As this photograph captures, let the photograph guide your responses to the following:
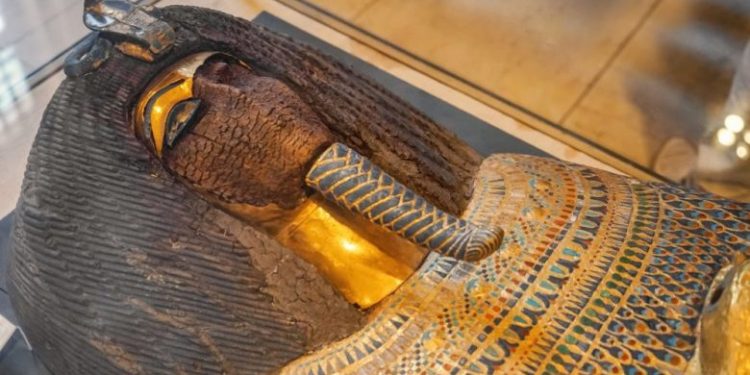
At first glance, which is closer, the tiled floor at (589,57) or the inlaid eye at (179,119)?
the inlaid eye at (179,119)

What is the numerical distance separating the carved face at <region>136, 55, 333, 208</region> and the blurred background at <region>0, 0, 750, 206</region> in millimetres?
1361

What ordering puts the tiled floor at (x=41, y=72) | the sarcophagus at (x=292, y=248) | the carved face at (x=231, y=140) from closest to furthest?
the sarcophagus at (x=292, y=248), the carved face at (x=231, y=140), the tiled floor at (x=41, y=72)

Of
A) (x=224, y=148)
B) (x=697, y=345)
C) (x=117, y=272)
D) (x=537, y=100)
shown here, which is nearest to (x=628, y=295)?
(x=697, y=345)

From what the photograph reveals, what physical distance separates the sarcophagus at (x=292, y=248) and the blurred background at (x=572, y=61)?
1.15 m

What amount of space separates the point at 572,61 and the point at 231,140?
1927mm

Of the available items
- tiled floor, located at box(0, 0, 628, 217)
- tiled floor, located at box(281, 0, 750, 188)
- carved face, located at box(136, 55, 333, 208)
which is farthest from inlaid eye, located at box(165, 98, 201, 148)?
tiled floor, located at box(281, 0, 750, 188)

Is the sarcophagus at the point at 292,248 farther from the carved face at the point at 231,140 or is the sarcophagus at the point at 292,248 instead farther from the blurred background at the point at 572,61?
the blurred background at the point at 572,61

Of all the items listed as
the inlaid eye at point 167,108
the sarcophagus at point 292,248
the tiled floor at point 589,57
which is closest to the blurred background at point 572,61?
the tiled floor at point 589,57

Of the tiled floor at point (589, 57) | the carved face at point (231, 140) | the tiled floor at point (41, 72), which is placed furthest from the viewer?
the tiled floor at point (589, 57)

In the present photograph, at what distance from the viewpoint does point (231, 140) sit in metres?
1.58

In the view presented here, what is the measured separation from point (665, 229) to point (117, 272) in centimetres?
113

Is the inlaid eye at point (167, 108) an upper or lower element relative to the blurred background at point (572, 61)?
lower

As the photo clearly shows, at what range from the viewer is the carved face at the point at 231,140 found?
1.59 metres

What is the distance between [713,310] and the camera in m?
1.44
